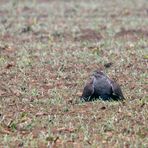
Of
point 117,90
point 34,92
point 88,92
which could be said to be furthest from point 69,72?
point 117,90

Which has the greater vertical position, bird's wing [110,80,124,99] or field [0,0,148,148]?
bird's wing [110,80,124,99]

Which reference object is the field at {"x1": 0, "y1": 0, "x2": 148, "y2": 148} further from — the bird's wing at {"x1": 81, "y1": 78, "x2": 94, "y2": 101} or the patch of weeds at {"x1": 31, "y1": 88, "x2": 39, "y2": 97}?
the bird's wing at {"x1": 81, "y1": 78, "x2": 94, "y2": 101}

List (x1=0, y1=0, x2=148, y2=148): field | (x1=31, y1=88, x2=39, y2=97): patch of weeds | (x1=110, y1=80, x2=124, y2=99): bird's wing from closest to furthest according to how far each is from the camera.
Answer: (x1=0, y1=0, x2=148, y2=148): field → (x1=110, y1=80, x2=124, y2=99): bird's wing → (x1=31, y1=88, x2=39, y2=97): patch of weeds

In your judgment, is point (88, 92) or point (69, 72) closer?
point (88, 92)

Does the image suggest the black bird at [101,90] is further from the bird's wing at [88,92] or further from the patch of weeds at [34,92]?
the patch of weeds at [34,92]

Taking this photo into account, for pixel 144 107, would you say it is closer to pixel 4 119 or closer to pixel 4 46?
pixel 4 119

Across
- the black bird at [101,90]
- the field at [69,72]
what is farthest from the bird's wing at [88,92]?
the field at [69,72]

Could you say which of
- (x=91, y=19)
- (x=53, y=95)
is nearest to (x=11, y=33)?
(x=91, y=19)

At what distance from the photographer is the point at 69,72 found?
9758 mm

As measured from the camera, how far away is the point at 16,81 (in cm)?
909

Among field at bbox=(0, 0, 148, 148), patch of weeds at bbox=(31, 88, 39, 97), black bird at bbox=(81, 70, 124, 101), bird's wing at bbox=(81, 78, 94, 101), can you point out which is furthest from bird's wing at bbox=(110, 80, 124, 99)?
patch of weeds at bbox=(31, 88, 39, 97)

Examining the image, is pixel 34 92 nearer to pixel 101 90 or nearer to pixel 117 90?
pixel 101 90

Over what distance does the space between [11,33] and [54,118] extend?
6411 millimetres

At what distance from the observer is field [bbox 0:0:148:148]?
6.62 meters
